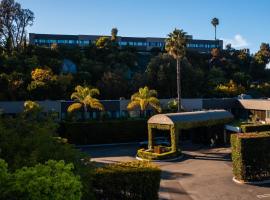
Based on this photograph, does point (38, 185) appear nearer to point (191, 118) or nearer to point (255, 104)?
point (191, 118)

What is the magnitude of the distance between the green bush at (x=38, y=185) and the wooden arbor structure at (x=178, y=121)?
37.3m

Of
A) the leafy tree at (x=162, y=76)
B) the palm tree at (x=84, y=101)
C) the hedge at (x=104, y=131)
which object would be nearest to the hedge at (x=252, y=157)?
the hedge at (x=104, y=131)

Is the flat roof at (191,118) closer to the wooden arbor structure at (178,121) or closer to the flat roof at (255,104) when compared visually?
the wooden arbor structure at (178,121)

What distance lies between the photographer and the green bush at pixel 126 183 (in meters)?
23.0

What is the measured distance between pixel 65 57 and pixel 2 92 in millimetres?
26350

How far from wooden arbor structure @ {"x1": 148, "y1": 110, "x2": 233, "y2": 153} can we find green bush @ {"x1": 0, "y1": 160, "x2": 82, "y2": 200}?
122 feet

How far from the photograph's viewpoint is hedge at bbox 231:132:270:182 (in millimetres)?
33812

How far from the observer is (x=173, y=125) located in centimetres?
4900

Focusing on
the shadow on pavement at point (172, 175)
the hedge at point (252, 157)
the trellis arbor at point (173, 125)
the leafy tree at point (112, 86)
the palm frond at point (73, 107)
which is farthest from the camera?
the leafy tree at point (112, 86)

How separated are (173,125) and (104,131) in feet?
46.7

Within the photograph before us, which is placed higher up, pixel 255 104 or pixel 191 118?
pixel 255 104

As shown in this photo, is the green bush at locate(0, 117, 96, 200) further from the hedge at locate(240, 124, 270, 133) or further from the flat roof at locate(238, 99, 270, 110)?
the flat roof at locate(238, 99, 270, 110)

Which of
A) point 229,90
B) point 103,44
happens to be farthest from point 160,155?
point 103,44

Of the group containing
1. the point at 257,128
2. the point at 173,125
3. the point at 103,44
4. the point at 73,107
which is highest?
the point at 103,44
